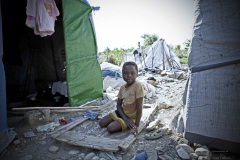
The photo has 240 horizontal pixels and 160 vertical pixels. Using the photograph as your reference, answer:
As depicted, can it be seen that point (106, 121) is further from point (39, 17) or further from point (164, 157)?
point (39, 17)

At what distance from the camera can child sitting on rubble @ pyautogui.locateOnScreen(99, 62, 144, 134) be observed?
2473 mm

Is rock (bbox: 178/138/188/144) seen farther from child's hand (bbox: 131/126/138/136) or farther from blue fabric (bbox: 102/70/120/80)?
blue fabric (bbox: 102/70/120/80)

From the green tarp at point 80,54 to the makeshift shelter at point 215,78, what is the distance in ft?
9.56

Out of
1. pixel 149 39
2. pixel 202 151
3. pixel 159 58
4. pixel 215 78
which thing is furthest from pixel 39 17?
pixel 149 39

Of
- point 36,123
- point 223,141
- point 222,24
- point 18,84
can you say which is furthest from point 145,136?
point 18,84

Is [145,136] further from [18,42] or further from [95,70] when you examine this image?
[18,42]

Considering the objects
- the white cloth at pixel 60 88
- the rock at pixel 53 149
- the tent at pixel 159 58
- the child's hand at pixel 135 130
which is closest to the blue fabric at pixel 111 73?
the white cloth at pixel 60 88

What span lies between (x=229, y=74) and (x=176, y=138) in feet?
3.39

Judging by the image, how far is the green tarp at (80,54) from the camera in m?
3.92

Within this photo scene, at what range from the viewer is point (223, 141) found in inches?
66.6

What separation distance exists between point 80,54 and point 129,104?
89.8 inches

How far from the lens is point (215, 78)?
1.73 m

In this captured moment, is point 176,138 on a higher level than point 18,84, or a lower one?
lower

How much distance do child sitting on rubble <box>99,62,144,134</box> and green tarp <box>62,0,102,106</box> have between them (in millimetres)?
1800
